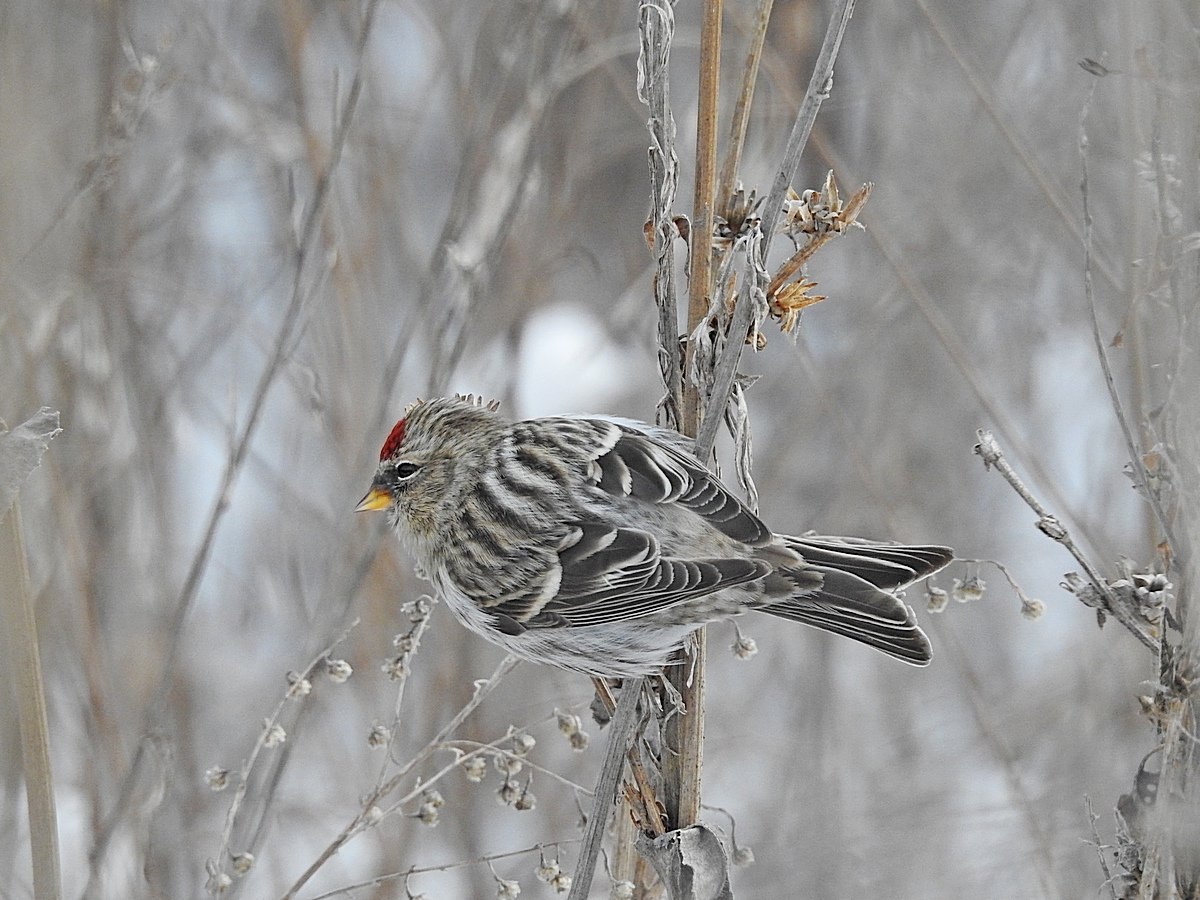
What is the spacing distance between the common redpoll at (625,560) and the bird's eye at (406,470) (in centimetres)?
9

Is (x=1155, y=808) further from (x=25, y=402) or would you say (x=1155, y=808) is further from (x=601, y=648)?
(x=25, y=402)

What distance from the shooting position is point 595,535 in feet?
7.18

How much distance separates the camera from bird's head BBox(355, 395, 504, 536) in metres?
2.45

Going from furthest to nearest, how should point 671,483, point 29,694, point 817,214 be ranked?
point 671,483 < point 817,214 < point 29,694

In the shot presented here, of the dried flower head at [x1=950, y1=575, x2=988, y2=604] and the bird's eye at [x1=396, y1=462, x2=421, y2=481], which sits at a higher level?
the bird's eye at [x1=396, y1=462, x2=421, y2=481]

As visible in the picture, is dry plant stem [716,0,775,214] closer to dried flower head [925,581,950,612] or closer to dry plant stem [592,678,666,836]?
dried flower head [925,581,950,612]

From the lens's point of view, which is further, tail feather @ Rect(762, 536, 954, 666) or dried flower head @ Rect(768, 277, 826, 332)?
tail feather @ Rect(762, 536, 954, 666)

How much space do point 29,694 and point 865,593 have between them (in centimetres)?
132

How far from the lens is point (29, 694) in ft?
5.13

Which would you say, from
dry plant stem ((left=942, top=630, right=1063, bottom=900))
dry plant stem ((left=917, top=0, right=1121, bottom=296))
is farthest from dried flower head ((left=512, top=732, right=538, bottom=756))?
dry plant stem ((left=917, top=0, right=1121, bottom=296))

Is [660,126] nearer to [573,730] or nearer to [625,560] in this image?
[625,560]

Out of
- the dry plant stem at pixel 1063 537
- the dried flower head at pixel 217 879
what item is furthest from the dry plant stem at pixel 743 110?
the dried flower head at pixel 217 879

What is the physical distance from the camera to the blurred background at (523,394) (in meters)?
3.06

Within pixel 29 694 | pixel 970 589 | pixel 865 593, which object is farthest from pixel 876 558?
pixel 29 694
